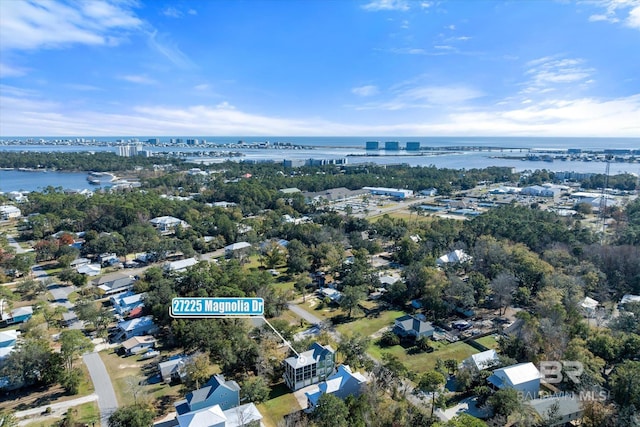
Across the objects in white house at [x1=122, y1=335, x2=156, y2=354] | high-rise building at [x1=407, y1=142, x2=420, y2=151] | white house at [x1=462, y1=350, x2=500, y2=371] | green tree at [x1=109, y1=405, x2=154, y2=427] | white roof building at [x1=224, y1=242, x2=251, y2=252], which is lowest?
white house at [x1=122, y1=335, x2=156, y2=354]

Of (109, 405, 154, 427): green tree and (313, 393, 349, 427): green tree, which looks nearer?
(313, 393, 349, 427): green tree

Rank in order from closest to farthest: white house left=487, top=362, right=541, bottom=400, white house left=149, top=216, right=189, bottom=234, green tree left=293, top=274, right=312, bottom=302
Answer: white house left=487, top=362, right=541, bottom=400 → green tree left=293, top=274, right=312, bottom=302 → white house left=149, top=216, right=189, bottom=234

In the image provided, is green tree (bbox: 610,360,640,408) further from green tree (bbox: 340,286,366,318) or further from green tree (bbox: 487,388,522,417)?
Result: green tree (bbox: 340,286,366,318)

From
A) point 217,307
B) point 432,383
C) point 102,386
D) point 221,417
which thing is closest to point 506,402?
point 432,383

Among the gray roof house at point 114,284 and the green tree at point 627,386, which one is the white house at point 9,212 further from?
the green tree at point 627,386

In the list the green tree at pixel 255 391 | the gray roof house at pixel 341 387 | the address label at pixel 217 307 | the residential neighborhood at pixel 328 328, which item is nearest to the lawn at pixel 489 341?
the residential neighborhood at pixel 328 328
